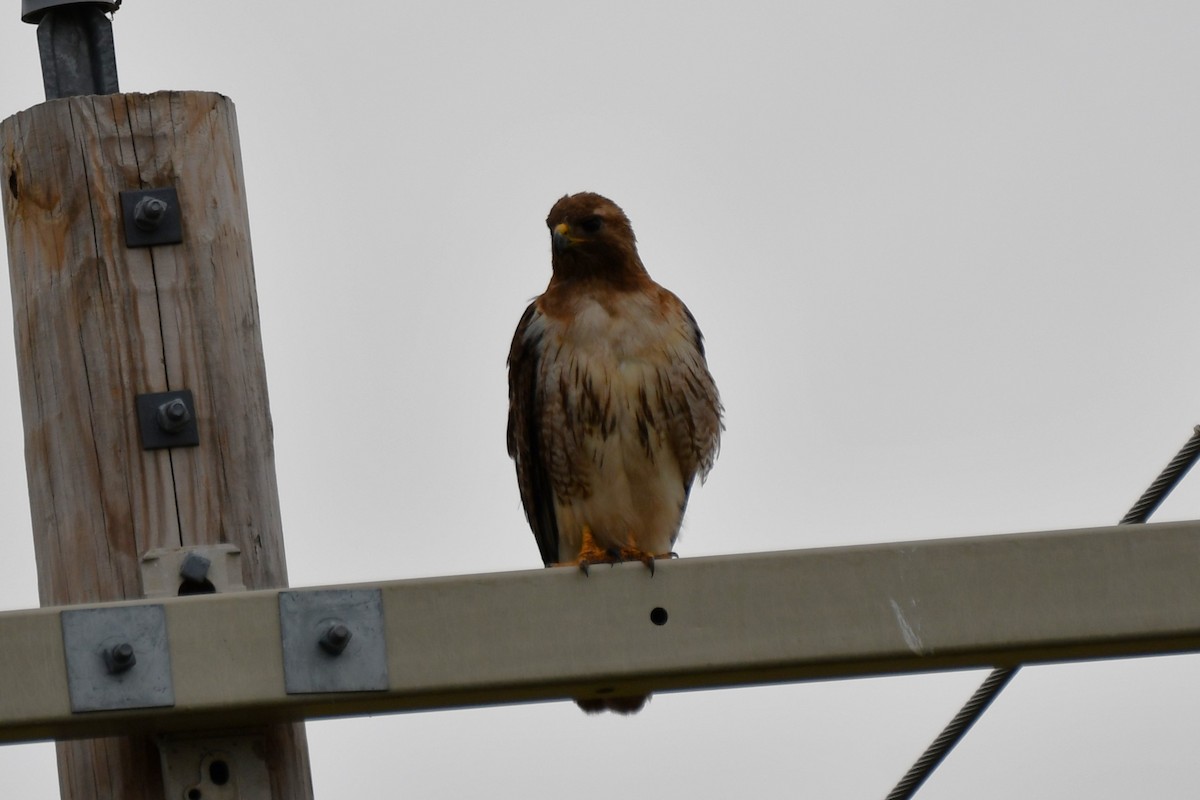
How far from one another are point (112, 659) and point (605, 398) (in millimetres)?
2778

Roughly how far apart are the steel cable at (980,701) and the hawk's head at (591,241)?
2499 mm

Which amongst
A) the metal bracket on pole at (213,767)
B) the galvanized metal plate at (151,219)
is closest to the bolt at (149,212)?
the galvanized metal plate at (151,219)

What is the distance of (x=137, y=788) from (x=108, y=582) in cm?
35

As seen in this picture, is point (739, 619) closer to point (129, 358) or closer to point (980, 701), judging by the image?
point (980, 701)

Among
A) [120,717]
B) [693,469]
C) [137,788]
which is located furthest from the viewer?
[693,469]

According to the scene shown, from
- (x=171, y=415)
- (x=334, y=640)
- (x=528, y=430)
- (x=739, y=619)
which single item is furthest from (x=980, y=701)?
(x=528, y=430)

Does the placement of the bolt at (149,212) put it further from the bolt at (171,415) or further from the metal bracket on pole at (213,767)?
the metal bracket on pole at (213,767)

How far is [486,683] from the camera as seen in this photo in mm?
2895

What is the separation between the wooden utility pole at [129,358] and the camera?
3.29 metres

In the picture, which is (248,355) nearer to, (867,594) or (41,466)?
(41,466)

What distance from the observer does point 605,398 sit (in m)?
5.49

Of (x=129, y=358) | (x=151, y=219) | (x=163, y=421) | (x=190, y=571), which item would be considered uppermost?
(x=151, y=219)

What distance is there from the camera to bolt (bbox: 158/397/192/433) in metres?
3.30

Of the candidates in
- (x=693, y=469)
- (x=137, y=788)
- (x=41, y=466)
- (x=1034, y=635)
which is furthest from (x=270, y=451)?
(x=693, y=469)
